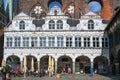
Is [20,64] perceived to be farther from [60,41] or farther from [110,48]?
[110,48]

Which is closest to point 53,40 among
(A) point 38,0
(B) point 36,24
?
(B) point 36,24

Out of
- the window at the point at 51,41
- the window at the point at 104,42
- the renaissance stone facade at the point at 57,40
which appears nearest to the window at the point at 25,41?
the renaissance stone facade at the point at 57,40

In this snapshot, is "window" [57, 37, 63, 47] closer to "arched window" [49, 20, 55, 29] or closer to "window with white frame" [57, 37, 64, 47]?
"window with white frame" [57, 37, 64, 47]

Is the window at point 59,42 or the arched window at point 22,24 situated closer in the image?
the window at point 59,42

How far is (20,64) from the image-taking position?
5725 cm

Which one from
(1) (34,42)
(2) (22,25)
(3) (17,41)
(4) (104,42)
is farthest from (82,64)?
(2) (22,25)

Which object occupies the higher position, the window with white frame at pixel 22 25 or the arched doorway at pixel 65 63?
the window with white frame at pixel 22 25

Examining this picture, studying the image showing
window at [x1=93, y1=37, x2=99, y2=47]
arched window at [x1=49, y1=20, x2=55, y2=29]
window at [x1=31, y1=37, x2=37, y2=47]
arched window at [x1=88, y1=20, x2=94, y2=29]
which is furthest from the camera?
arched window at [x1=88, y1=20, x2=94, y2=29]

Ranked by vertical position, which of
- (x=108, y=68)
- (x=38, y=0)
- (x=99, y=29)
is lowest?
(x=108, y=68)

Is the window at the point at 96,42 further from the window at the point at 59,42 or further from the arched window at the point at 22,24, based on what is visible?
the arched window at the point at 22,24

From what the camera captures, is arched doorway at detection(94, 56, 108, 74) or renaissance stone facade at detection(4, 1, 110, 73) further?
arched doorway at detection(94, 56, 108, 74)

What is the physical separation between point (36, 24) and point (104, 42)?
12.7 metres

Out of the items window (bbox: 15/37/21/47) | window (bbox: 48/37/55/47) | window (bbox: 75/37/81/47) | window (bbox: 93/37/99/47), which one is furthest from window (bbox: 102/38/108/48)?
window (bbox: 15/37/21/47)

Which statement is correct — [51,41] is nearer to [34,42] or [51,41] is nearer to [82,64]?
[34,42]
